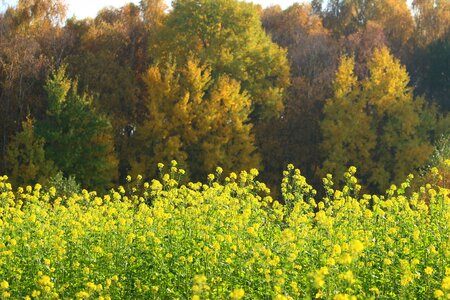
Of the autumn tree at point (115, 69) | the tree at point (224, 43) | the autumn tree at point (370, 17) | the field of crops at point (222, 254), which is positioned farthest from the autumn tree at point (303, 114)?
the field of crops at point (222, 254)

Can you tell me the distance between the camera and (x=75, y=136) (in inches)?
986

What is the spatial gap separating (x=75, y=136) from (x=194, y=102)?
4.34 meters

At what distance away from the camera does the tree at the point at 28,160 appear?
23.5m

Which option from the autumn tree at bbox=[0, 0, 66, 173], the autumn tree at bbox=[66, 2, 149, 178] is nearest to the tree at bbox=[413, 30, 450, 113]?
the autumn tree at bbox=[66, 2, 149, 178]

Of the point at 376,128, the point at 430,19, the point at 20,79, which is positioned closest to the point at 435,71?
the point at 430,19

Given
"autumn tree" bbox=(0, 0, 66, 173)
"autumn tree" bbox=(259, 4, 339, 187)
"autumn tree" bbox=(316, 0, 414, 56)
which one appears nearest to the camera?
"autumn tree" bbox=(0, 0, 66, 173)

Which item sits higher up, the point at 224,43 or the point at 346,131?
the point at 224,43

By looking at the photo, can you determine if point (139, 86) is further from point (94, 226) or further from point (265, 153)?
point (94, 226)

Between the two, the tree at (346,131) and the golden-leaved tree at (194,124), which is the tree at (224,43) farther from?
the tree at (346,131)

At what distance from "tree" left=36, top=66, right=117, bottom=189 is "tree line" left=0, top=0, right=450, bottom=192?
0.15 ft

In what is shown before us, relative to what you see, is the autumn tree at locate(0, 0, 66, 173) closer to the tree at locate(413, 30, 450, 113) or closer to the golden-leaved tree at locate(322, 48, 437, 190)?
the golden-leaved tree at locate(322, 48, 437, 190)

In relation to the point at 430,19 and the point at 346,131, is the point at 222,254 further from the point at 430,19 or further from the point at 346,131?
the point at 430,19

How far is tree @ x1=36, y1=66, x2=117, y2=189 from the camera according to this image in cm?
2473

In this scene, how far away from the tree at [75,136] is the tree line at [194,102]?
0.05m
